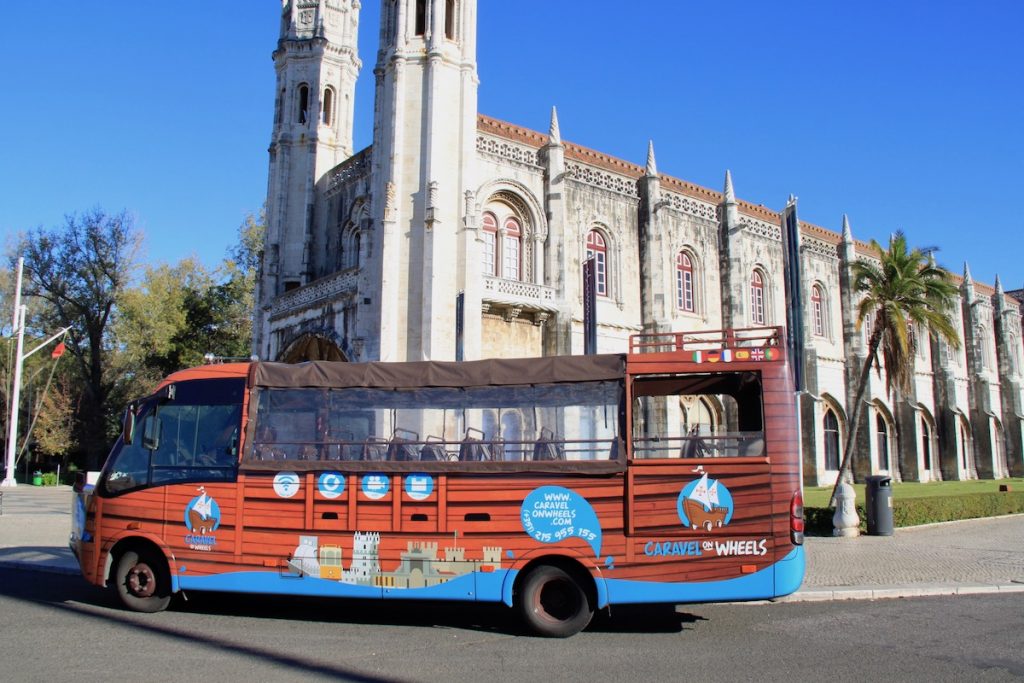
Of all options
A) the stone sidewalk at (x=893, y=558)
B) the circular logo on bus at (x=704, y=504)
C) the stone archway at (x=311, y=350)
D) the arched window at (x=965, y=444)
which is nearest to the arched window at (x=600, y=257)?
the stone archway at (x=311, y=350)

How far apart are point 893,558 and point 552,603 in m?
8.37

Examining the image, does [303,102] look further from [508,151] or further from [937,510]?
[937,510]

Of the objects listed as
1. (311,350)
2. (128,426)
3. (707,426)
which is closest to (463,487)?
(707,426)

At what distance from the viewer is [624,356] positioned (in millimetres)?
8859

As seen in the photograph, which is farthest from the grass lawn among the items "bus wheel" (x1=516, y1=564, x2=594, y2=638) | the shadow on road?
"bus wheel" (x1=516, y1=564, x2=594, y2=638)

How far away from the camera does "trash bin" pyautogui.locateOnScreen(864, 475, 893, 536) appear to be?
1717 centimetres

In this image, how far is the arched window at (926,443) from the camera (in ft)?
131

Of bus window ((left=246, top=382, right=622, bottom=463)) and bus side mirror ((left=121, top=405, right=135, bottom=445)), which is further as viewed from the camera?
bus side mirror ((left=121, top=405, right=135, bottom=445))

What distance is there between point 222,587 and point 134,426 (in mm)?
2234

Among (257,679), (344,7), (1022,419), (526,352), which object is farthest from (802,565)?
(1022,419)

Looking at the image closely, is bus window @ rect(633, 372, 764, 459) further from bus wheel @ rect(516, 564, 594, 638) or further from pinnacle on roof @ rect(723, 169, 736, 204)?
pinnacle on roof @ rect(723, 169, 736, 204)

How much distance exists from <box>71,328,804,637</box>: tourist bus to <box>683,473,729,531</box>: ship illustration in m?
0.02

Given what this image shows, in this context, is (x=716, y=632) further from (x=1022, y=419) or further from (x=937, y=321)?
(x=1022, y=419)

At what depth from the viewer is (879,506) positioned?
56.3 ft
